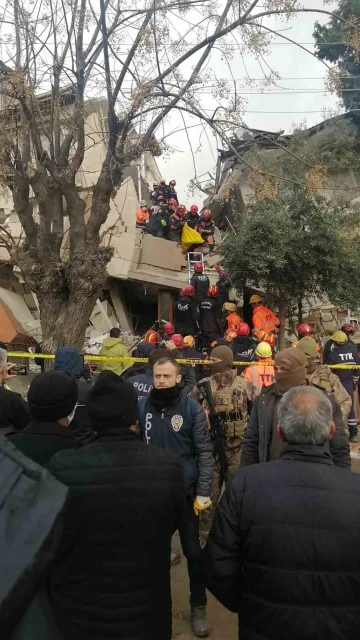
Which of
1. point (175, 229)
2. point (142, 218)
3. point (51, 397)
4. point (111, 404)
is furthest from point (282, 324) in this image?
point (111, 404)

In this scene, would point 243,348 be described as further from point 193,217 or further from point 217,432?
point 193,217

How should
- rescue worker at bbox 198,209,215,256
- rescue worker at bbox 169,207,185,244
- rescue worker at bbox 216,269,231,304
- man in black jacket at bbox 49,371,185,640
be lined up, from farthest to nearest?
rescue worker at bbox 198,209,215,256
rescue worker at bbox 169,207,185,244
rescue worker at bbox 216,269,231,304
man in black jacket at bbox 49,371,185,640

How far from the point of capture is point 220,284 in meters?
12.3

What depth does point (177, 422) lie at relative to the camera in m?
3.31

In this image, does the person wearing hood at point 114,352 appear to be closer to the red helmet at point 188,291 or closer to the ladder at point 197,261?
the red helmet at point 188,291

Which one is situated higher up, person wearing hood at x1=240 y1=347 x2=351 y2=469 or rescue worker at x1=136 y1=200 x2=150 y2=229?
rescue worker at x1=136 y1=200 x2=150 y2=229

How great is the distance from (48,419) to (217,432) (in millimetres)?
1936

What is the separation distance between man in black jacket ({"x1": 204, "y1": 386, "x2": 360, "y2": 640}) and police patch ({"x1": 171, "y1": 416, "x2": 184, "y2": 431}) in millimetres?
1341

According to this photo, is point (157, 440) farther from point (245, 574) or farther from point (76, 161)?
point (76, 161)

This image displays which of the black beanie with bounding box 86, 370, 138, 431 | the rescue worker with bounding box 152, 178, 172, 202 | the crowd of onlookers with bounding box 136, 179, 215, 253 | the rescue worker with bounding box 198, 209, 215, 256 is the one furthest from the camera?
the rescue worker with bounding box 152, 178, 172, 202

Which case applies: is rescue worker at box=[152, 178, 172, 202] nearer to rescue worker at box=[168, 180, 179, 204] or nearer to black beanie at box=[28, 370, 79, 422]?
rescue worker at box=[168, 180, 179, 204]

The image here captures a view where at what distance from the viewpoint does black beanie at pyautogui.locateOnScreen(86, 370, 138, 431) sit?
2.13 meters

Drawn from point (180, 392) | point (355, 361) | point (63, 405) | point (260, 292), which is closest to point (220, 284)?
point (260, 292)

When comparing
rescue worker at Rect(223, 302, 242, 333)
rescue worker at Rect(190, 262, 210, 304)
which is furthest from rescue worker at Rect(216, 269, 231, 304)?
rescue worker at Rect(223, 302, 242, 333)
